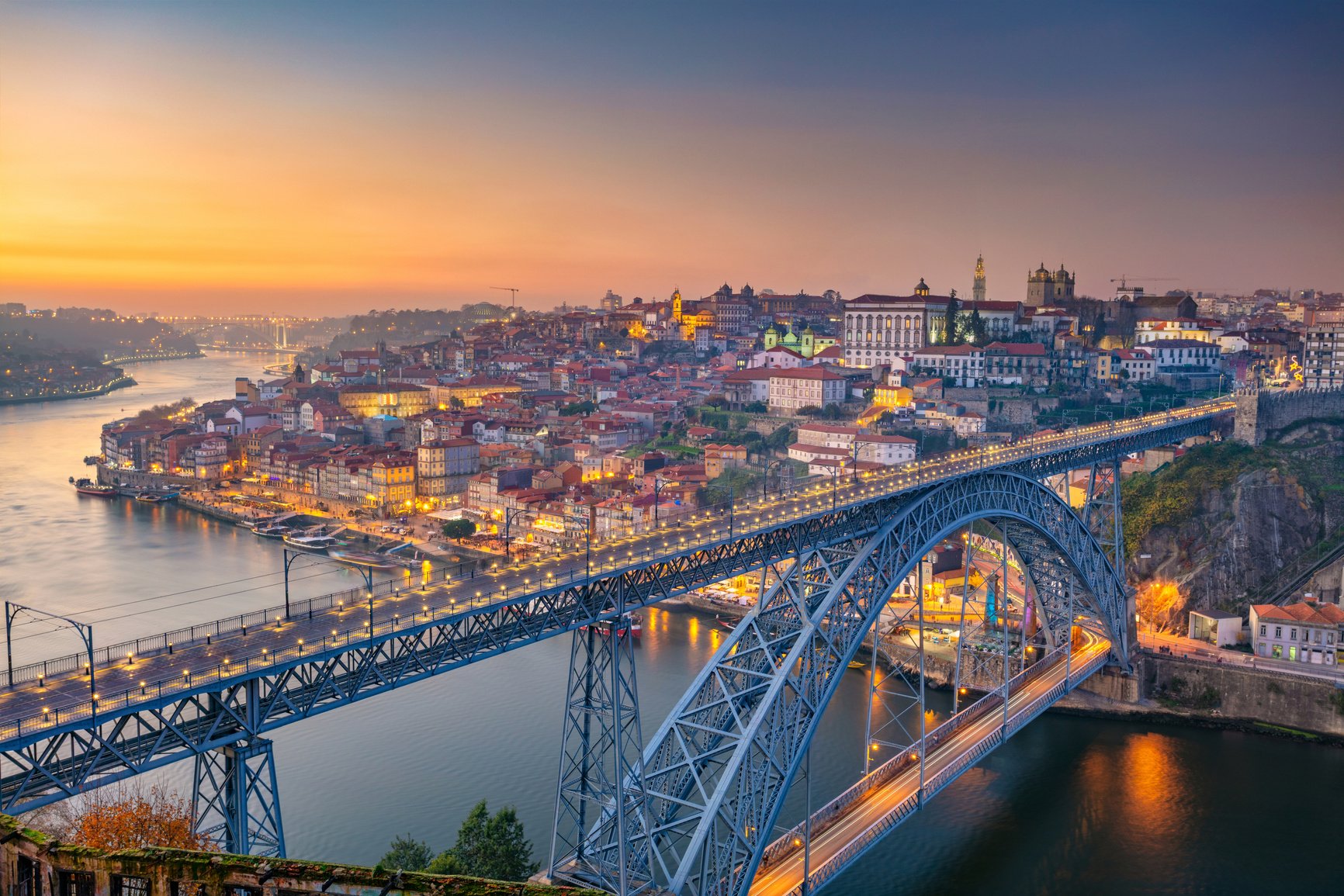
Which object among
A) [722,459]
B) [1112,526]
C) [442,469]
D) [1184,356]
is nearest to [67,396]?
[442,469]

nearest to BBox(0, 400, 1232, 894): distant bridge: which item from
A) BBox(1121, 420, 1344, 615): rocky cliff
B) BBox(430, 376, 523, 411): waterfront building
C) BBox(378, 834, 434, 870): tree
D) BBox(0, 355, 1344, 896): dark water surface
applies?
BBox(0, 355, 1344, 896): dark water surface

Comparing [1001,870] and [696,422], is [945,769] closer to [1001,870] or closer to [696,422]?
[1001,870]

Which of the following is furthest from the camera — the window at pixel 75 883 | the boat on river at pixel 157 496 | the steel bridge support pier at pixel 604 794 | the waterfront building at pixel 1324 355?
the boat on river at pixel 157 496

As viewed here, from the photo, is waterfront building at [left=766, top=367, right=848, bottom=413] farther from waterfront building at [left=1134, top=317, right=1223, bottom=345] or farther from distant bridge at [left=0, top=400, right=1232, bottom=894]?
distant bridge at [left=0, top=400, right=1232, bottom=894]

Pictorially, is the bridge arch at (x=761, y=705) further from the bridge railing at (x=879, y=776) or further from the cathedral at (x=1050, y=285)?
the cathedral at (x=1050, y=285)

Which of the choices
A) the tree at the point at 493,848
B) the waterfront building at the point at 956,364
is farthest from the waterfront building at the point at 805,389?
the tree at the point at 493,848
